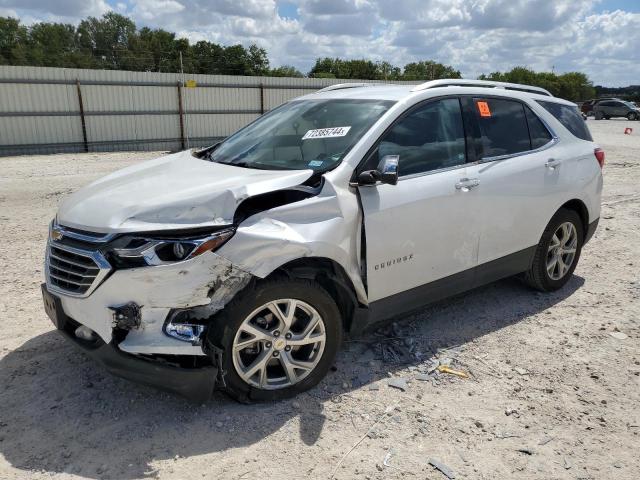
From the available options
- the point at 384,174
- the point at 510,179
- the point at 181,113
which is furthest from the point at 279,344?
the point at 181,113

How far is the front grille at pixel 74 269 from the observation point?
9.36 ft

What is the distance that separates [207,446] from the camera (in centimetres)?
291

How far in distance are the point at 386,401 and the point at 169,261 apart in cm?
156

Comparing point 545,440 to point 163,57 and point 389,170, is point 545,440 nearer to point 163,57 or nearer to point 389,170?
point 389,170

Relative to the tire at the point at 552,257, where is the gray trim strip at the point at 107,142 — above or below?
below

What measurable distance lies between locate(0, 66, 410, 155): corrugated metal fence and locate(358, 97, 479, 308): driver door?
17445 millimetres

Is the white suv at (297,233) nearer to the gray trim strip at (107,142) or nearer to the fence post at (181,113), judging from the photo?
the gray trim strip at (107,142)

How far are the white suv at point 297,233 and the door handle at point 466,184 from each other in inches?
0.4

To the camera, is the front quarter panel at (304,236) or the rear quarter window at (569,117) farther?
the rear quarter window at (569,117)

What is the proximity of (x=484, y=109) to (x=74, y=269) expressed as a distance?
10.4 ft

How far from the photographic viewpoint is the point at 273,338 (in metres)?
3.14

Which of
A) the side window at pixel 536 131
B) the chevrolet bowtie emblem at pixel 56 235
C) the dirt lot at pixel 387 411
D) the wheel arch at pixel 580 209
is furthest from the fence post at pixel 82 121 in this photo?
the wheel arch at pixel 580 209

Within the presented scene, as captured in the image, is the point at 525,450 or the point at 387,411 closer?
the point at 525,450

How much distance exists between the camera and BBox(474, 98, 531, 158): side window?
4.24 meters
